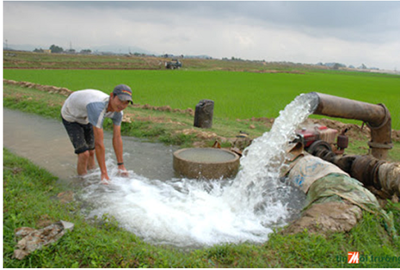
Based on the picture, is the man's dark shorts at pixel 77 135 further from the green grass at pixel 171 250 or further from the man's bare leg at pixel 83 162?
the green grass at pixel 171 250

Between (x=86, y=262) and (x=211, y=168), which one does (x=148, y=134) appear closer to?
(x=211, y=168)

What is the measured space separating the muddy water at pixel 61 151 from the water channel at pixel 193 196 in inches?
0.6

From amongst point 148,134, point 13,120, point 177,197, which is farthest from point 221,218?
point 13,120

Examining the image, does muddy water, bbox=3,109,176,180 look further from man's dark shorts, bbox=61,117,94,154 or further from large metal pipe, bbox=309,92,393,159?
large metal pipe, bbox=309,92,393,159

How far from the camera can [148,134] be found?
6.84 m

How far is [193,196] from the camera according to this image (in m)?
4.09

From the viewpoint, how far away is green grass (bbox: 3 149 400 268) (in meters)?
2.45

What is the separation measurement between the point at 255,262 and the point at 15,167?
3.43 m

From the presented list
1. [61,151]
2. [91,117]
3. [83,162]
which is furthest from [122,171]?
[61,151]

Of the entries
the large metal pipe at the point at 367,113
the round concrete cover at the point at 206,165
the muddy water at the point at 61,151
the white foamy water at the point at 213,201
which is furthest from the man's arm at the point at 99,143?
the large metal pipe at the point at 367,113

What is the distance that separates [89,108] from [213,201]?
1.79 meters

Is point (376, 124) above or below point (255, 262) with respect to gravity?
above

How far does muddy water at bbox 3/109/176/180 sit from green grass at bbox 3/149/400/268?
1.63m

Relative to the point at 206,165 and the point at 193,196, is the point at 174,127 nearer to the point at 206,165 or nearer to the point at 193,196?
the point at 206,165
